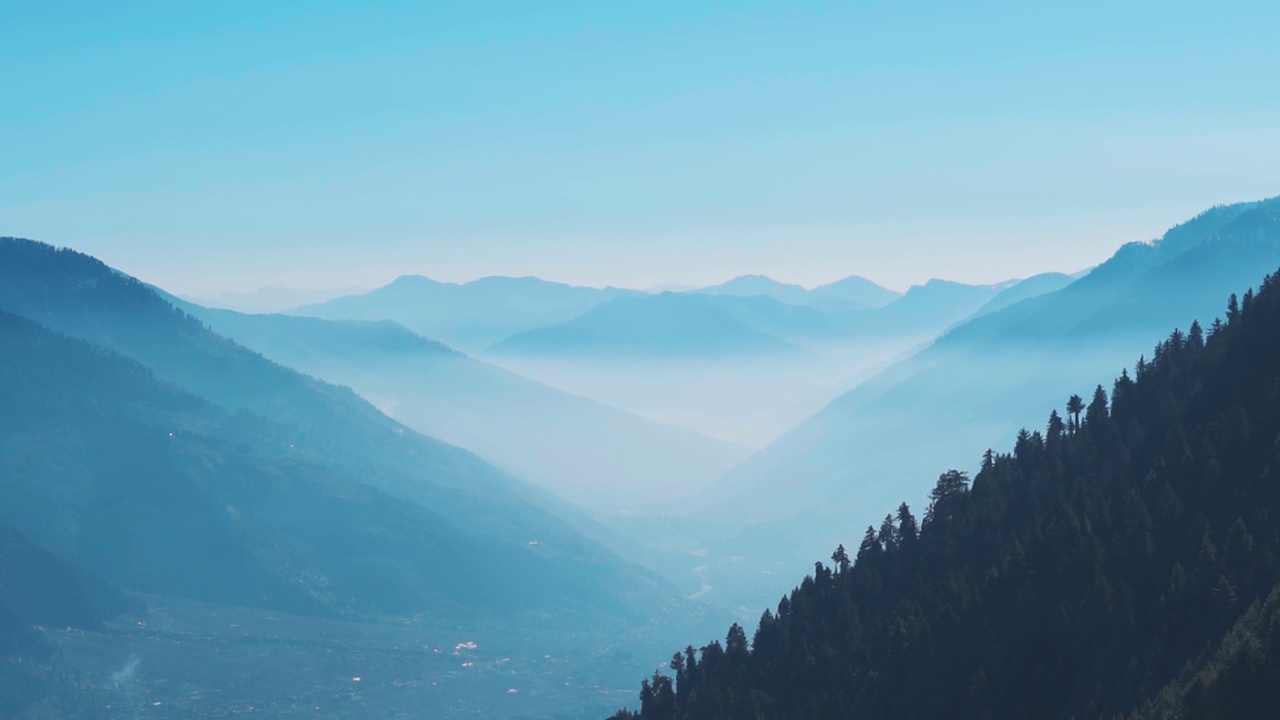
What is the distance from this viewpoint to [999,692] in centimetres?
11562

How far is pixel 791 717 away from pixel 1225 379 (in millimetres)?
73401

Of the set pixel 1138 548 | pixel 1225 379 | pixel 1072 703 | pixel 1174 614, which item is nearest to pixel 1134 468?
pixel 1225 379

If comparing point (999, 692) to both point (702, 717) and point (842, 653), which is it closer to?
point (842, 653)

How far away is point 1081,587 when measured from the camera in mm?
121062

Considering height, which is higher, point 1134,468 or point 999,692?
point 1134,468

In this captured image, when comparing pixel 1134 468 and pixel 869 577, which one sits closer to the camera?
pixel 1134 468

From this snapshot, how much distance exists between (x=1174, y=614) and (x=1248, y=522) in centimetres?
1545

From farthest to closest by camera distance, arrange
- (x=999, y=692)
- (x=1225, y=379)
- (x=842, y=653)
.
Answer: (x=1225, y=379), (x=842, y=653), (x=999, y=692)

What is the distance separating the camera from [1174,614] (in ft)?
363

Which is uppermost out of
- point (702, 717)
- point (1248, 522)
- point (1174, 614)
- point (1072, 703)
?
point (1248, 522)

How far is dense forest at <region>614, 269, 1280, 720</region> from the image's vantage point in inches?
4171

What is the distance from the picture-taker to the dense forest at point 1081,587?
105938 mm

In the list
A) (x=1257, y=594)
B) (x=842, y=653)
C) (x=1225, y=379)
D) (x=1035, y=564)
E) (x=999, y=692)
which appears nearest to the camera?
(x=1257, y=594)

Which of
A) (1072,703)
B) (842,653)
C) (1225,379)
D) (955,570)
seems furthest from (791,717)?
(1225,379)
